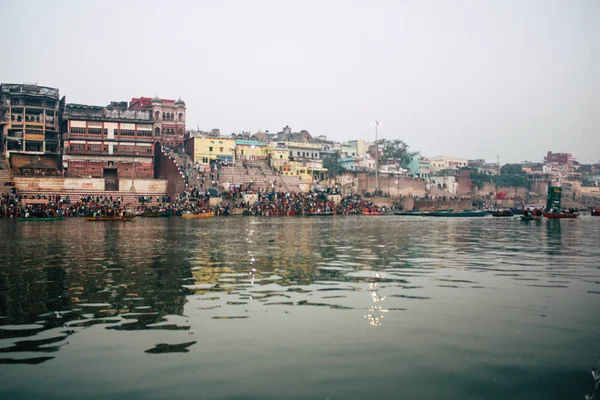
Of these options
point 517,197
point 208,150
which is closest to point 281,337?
point 208,150

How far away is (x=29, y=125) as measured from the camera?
67.2 metres

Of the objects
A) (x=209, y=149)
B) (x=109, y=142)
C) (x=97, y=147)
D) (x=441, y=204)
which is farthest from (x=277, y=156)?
(x=441, y=204)

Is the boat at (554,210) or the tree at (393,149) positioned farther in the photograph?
the tree at (393,149)

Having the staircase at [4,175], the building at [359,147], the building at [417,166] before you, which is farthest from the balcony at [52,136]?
the building at [417,166]

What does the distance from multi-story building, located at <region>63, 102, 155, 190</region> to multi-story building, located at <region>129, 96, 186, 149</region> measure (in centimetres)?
813

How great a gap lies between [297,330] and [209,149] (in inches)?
2928

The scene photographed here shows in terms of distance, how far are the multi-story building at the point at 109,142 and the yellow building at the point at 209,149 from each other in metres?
9.18

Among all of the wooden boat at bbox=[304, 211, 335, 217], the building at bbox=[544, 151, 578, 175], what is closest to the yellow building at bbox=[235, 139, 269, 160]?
the wooden boat at bbox=[304, 211, 335, 217]

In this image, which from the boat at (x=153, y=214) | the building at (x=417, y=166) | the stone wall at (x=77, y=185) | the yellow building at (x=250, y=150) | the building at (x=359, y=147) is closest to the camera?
the boat at (x=153, y=214)

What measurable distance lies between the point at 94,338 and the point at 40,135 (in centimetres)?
6767

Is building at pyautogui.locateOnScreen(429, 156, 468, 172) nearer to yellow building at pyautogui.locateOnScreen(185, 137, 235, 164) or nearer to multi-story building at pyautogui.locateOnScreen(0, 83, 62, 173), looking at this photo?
yellow building at pyautogui.locateOnScreen(185, 137, 235, 164)

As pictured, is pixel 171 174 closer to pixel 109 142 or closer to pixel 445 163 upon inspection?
pixel 109 142

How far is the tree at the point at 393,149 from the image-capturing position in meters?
120

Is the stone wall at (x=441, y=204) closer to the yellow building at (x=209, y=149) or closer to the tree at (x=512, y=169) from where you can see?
the tree at (x=512, y=169)
